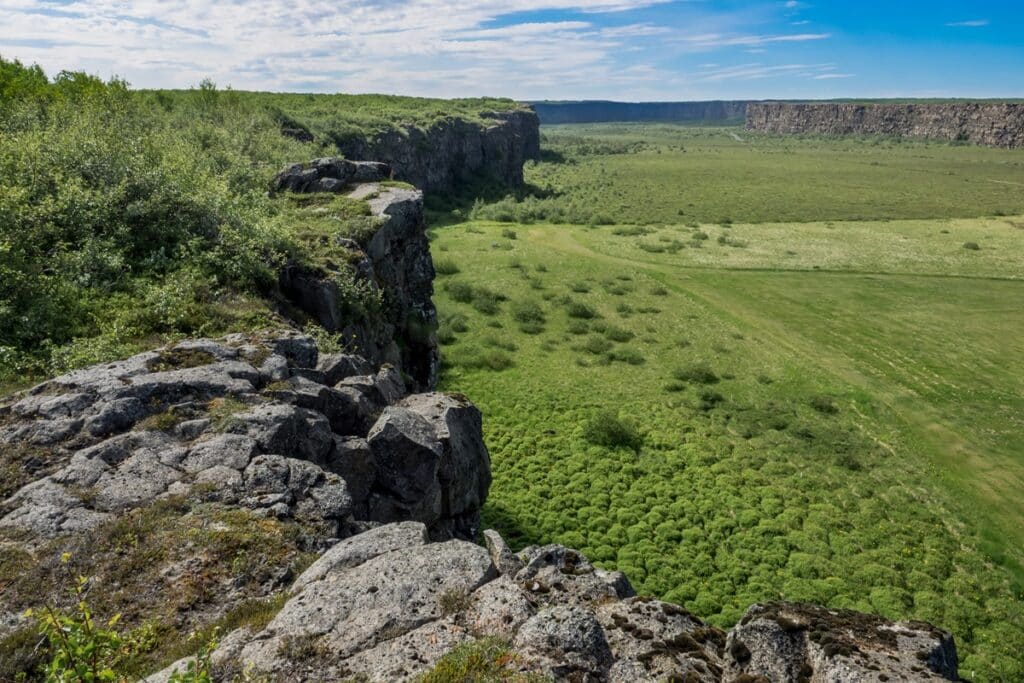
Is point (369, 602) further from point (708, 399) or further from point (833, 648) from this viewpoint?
point (708, 399)

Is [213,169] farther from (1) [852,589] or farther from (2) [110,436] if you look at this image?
(1) [852,589]

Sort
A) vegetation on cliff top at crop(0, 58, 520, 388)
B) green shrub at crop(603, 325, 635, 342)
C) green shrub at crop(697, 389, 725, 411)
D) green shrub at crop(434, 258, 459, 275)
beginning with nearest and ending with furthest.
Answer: vegetation on cliff top at crop(0, 58, 520, 388)
green shrub at crop(697, 389, 725, 411)
green shrub at crop(603, 325, 635, 342)
green shrub at crop(434, 258, 459, 275)

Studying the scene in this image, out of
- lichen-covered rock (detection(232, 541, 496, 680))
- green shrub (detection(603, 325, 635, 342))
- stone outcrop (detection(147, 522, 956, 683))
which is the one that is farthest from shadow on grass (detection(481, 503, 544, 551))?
green shrub (detection(603, 325, 635, 342))

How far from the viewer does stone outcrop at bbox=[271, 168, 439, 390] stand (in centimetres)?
2359

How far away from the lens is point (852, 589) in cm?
2405

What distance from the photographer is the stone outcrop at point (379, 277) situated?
77.4 ft

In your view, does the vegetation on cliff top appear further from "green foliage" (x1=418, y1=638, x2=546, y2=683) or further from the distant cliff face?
the distant cliff face

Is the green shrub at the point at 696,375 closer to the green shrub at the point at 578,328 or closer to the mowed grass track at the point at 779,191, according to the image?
the green shrub at the point at 578,328

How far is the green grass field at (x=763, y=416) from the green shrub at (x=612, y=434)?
9cm

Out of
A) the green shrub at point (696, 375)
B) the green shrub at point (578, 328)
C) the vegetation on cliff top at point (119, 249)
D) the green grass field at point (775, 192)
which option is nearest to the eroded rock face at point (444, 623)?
the vegetation on cliff top at point (119, 249)

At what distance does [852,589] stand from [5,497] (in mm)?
27187

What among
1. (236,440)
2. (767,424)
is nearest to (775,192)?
(767,424)

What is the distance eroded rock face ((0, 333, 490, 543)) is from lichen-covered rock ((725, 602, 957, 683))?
7544 mm

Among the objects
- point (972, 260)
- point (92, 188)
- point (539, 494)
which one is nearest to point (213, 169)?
point (92, 188)
